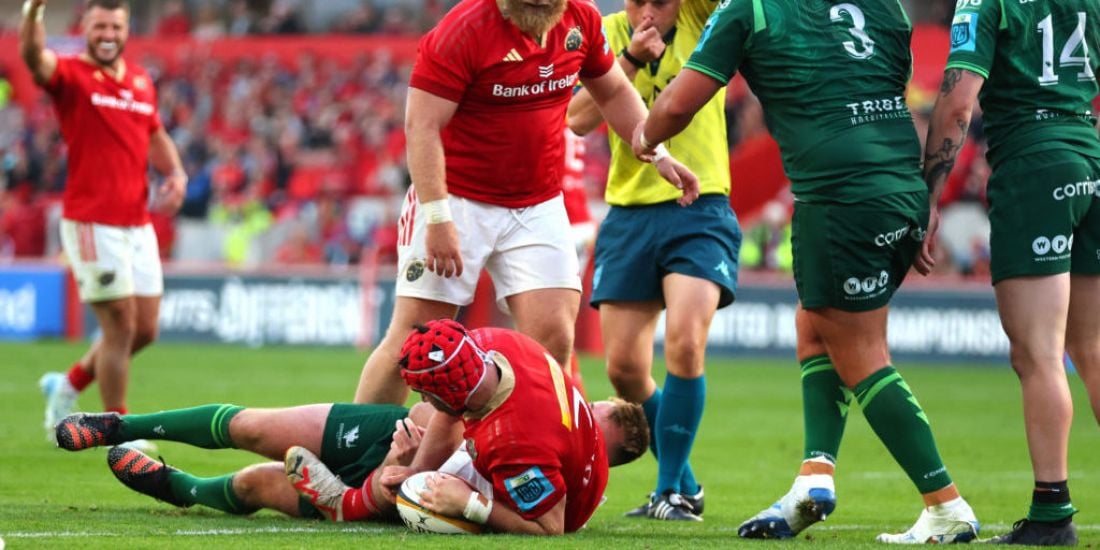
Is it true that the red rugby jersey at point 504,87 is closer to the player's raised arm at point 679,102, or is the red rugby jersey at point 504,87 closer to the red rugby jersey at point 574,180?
the player's raised arm at point 679,102

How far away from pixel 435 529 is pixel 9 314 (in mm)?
18896

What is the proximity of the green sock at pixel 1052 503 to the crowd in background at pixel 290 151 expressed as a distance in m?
16.2

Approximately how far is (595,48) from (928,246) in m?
1.98

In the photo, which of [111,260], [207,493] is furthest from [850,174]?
[111,260]

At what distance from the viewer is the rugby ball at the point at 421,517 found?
597cm

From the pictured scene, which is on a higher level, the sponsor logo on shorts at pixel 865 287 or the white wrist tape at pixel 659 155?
the white wrist tape at pixel 659 155

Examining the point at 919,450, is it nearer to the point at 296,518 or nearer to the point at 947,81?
the point at 947,81

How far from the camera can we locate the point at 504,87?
6953mm

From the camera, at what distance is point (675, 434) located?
7504 mm

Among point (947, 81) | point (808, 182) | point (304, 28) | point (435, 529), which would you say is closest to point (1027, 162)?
point (947, 81)

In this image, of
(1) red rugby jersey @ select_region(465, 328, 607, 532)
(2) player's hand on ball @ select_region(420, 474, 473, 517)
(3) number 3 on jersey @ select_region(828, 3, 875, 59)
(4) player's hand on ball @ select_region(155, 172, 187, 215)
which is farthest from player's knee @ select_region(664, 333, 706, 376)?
(4) player's hand on ball @ select_region(155, 172, 187, 215)

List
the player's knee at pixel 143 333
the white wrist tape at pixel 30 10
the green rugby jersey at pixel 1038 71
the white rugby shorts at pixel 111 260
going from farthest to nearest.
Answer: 1. the player's knee at pixel 143 333
2. the white rugby shorts at pixel 111 260
3. the white wrist tape at pixel 30 10
4. the green rugby jersey at pixel 1038 71

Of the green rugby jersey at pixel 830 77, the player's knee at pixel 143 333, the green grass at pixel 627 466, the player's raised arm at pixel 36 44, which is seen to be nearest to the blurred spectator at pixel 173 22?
the green grass at pixel 627 466

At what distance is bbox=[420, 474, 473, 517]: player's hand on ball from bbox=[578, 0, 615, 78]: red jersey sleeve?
89.1 inches
